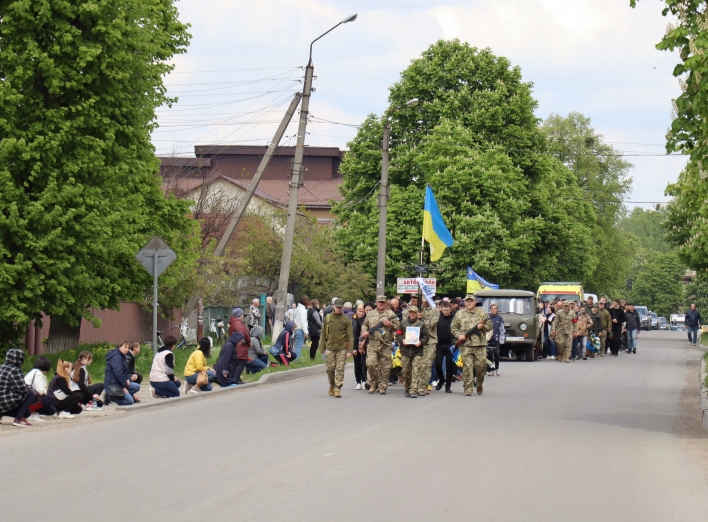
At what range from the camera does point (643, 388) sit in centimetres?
2273

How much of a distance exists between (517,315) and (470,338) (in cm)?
1382

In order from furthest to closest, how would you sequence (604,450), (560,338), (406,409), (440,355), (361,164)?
1. (361,164)
2. (560,338)
3. (440,355)
4. (406,409)
5. (604,450)

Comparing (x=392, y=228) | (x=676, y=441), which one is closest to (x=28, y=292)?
(x=676, y=441)

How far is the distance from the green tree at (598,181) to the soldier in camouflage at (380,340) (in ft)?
197

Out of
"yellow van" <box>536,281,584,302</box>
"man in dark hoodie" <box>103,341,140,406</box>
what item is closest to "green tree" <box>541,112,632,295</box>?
"yellow van" <box>536,281,584,302</box>

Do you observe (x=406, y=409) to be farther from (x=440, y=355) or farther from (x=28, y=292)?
(x=28, y=292)

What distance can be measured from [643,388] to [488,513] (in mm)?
15532

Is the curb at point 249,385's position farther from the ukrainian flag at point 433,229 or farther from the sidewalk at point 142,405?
the ukrainian flag at point 433,229

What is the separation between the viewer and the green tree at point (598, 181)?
79.3 m

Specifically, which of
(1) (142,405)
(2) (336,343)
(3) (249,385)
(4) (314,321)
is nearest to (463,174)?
(4) (314,321)

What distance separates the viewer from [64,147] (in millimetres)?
24234

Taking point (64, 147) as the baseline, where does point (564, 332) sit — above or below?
below

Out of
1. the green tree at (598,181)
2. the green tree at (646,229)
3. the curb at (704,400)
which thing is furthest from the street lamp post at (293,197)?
the green tree at (646,229)

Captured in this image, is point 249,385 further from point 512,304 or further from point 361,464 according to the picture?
point 512,304
